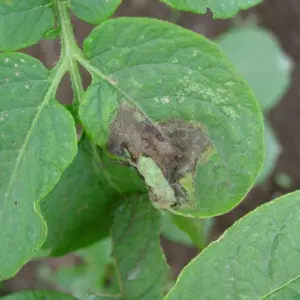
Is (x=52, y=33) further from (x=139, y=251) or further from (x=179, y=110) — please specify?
(x=139, y=251)

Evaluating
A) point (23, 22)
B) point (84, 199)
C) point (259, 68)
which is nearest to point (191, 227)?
point (84, 199)

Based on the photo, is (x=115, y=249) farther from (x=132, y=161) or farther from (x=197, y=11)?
(x=197, y=11)

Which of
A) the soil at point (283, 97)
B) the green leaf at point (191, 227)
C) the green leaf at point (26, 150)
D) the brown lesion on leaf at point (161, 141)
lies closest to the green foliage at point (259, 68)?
the soil at point (283, 97)

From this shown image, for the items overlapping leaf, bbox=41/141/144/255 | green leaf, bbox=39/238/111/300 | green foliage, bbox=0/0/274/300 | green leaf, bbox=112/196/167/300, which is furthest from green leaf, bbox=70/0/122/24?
green leaf, bbox=39/238/111/300

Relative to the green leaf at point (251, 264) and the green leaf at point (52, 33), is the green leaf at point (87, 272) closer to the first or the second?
the green leaf at point (52, 33)

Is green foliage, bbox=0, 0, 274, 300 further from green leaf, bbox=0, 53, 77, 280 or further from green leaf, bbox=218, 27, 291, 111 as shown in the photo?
green leaf, bbox=218, 27, 291, 111
